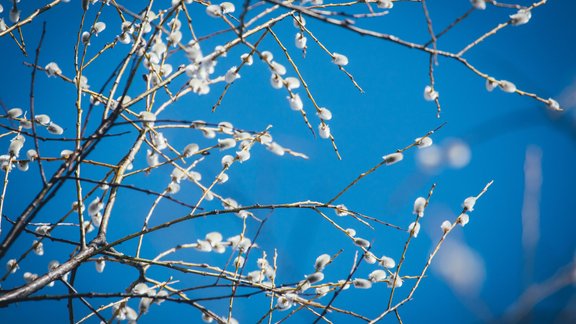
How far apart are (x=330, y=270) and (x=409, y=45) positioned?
16.9ft

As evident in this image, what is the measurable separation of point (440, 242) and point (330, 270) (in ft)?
15.3

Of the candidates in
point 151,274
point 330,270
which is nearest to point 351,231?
point 330,270

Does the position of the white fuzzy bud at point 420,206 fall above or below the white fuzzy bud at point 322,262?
above

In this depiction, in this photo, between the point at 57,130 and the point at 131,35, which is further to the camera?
the point at 131,35

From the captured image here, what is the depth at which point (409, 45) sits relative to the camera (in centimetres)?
95

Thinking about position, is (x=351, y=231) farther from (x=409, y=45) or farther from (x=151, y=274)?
(x=151, y=274)

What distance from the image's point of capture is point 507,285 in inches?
151

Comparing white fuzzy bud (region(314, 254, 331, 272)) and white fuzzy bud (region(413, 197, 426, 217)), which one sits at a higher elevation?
white fuzzy bud (region(413, 197, 426, 217))

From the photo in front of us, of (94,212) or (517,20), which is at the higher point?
(517,20)

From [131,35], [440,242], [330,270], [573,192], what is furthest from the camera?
[330,270]

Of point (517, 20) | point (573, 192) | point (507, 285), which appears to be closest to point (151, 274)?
point (507, 285)

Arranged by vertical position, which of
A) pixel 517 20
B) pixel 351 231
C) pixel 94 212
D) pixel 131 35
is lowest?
pixel 351 231

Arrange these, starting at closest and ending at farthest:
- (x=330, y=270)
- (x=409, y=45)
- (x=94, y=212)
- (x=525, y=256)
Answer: (x=525, y=256), (x=409, y=45), (x=94, y=212), (x=330, y=270)

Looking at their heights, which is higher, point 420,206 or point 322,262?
point 420,206
